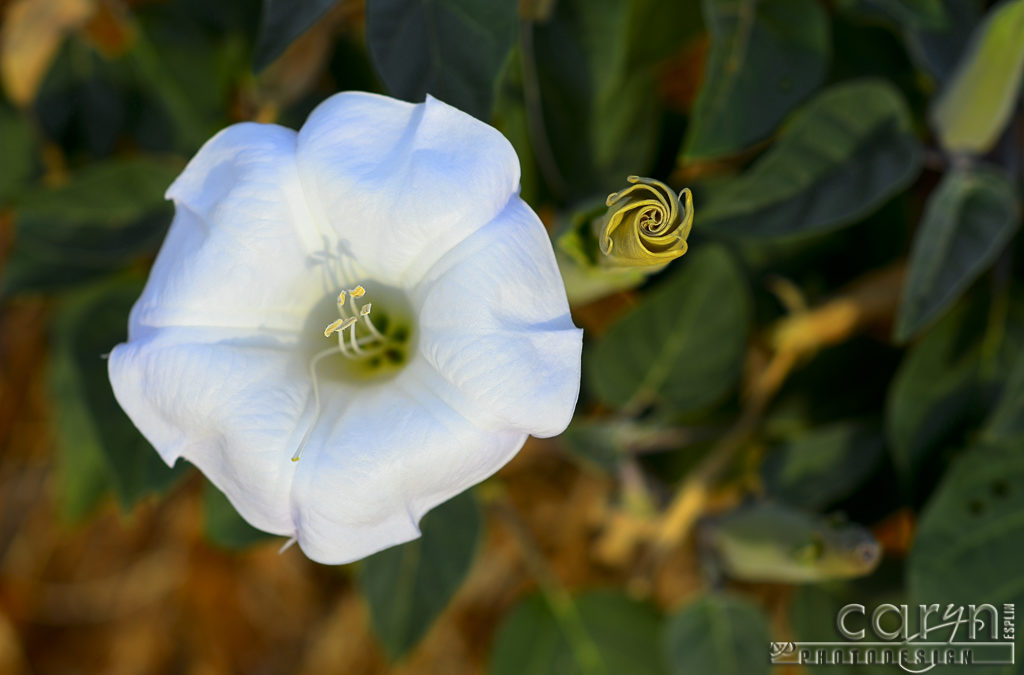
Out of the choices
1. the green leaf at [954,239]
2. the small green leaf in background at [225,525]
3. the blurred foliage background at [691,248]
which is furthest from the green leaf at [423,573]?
the green leaf at [954,239]

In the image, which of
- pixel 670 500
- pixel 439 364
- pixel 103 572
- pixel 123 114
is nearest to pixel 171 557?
pixel 103 572

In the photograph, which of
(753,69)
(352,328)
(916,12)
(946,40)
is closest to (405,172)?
(352,328)

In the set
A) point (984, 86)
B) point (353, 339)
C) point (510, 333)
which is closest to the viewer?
point (510, 333)

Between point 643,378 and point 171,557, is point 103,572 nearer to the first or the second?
point 171,557

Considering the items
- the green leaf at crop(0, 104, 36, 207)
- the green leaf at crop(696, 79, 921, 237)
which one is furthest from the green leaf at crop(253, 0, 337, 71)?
the green leaf at crop(0, 104, 36, 207)

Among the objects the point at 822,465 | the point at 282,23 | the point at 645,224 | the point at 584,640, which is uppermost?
the point at 282,23

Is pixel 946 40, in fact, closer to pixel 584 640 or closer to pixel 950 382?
pixel 950 382

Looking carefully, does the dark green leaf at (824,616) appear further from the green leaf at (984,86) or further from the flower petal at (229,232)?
the flower petal at (229,232)
